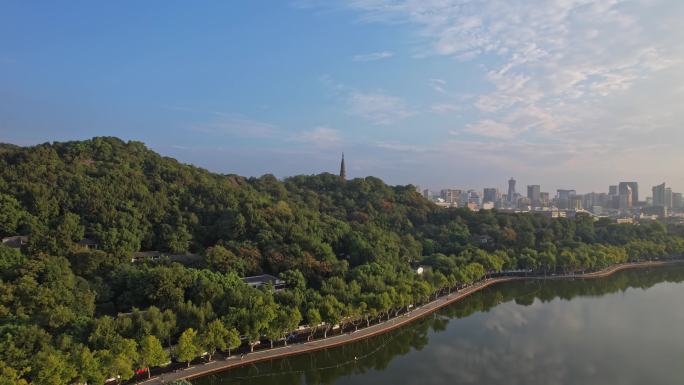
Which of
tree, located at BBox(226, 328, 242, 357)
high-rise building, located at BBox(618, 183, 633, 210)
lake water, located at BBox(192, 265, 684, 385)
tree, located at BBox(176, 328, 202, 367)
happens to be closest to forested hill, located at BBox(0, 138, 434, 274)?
lake water, located at BBox(192, 265, 684, 385)

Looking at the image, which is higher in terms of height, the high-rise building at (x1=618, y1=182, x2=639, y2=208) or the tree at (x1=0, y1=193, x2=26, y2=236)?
the high-rise building at (x1=618, y1=182, x2=639, y2=208)

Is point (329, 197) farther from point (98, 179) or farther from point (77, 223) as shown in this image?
point (77, 223)

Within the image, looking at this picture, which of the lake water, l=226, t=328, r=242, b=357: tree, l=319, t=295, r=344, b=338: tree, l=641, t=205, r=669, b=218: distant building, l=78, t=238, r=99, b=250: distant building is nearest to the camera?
l=226, t=328, r=242, b=357: tree

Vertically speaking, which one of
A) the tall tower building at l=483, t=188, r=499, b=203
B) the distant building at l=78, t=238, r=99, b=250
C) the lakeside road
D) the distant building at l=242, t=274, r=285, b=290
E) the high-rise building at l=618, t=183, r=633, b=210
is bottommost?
the lakeside road

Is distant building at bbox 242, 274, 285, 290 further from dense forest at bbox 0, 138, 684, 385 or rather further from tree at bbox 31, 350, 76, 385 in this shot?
tree at bbox 31, 350, 76, 385

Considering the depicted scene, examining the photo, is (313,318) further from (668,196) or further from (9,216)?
(668,196)

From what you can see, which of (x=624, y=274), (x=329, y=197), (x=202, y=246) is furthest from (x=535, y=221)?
(x=202, y=246)

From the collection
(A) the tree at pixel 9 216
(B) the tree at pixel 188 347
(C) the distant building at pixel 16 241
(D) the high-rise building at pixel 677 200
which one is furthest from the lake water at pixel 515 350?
(D) the high-rise building at pixel 677 200
